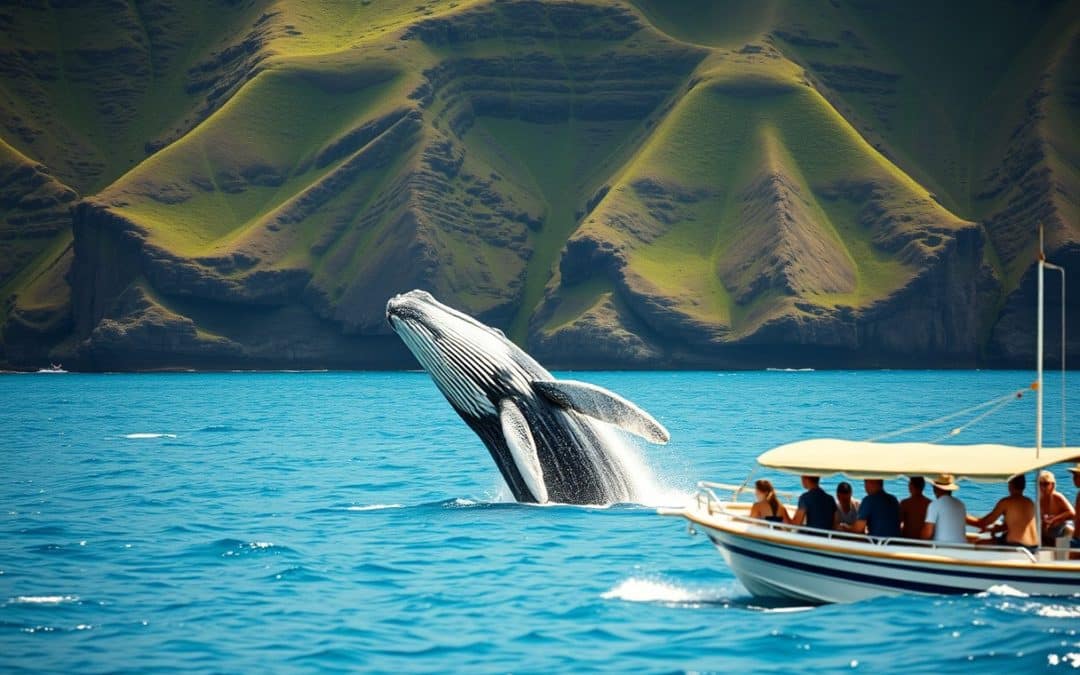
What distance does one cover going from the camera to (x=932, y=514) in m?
17.8

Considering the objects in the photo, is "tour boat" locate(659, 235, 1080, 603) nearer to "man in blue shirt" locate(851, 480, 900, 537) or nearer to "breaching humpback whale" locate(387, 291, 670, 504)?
"man in blue shirt" locate(851, 480, 900, 537)

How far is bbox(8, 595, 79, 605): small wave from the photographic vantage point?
1838cm

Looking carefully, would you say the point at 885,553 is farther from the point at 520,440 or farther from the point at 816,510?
the point at 520,440

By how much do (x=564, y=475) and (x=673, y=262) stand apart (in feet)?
550

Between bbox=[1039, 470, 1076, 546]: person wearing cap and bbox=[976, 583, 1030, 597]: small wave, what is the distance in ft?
4.12

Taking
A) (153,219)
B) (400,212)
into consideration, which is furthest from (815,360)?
(153,219)

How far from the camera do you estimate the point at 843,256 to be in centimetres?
18838

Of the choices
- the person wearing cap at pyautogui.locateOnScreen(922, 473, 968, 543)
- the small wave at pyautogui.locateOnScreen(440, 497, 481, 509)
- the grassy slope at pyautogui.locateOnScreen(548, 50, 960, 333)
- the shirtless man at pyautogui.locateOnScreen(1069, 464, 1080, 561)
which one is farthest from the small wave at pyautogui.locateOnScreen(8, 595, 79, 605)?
the grassy slope at pyautogui.locateOnScreen(548, 50, 960, 333)

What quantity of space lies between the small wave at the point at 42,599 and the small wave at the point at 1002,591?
11410 millimetres

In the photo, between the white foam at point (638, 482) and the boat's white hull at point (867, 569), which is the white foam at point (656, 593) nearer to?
the boat's white hull at point (867, 569)

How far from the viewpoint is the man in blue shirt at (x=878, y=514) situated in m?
17.7

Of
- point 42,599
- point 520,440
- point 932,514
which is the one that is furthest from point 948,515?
point 42,599

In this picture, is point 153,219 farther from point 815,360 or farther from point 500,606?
point 500,606

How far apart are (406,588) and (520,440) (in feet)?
10.7
